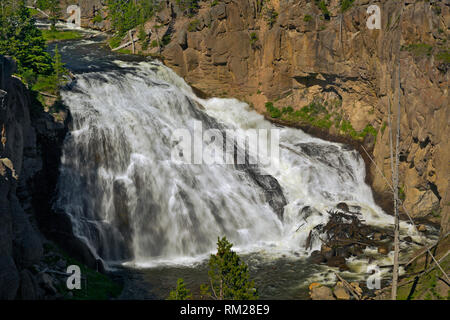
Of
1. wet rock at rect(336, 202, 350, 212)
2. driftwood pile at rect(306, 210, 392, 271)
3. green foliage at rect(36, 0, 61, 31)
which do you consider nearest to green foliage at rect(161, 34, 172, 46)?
wet rock at rect(336, 202, 350, 212)

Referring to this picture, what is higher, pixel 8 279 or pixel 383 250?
pixel 8 279

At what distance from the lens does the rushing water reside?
33688 millimetres

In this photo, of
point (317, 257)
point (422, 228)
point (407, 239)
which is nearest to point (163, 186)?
point (317, 257)

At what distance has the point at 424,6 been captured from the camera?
39812 millimetres

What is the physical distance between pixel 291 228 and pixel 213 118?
1553cm

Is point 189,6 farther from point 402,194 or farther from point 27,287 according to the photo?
point 27,287

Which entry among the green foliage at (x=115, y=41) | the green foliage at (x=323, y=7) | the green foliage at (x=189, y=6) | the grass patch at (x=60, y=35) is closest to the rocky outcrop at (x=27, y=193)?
the green foliage at (x=189, y=6)

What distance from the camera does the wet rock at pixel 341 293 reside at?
90.0ft

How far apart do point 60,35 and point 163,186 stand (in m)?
49.0

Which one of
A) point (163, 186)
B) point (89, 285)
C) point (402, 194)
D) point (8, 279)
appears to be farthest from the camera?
point (402, 194)

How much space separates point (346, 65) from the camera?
4722cm

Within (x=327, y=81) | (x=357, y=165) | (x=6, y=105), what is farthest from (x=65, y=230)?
(x=327, y=81)

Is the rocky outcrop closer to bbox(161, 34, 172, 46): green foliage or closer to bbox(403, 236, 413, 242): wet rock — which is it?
bbox(403, 236, 413, 242): wet rock
